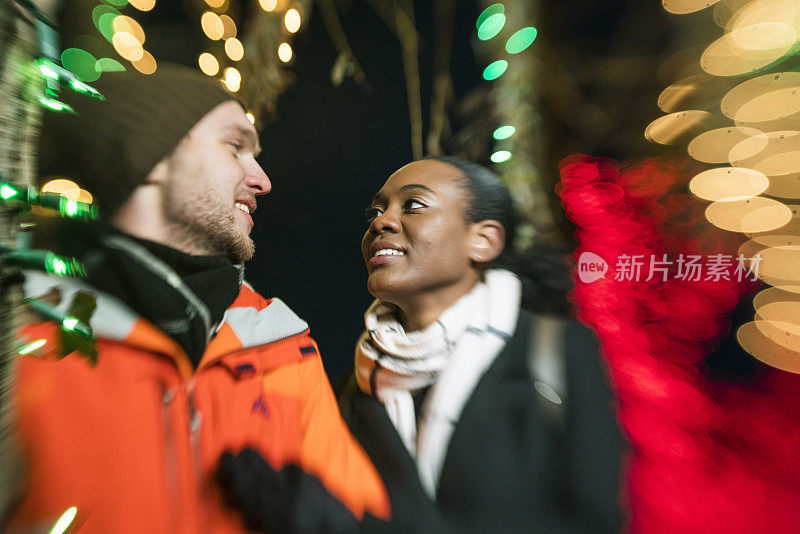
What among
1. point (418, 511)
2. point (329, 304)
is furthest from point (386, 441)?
point (329, 304)

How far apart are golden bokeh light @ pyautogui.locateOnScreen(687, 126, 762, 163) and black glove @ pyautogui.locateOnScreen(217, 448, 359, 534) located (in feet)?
3.11

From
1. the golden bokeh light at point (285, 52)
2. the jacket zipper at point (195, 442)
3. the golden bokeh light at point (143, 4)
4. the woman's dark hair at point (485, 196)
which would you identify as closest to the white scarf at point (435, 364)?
the woman's dark hair at point (485, 196)

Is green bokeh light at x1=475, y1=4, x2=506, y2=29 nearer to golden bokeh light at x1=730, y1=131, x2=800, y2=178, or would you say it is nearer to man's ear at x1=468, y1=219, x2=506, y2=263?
man's ear at x1=468, y1=219, x2=506, y2=263

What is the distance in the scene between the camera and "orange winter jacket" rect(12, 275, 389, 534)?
18.3 inches

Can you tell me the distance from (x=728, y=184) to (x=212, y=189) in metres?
0.96

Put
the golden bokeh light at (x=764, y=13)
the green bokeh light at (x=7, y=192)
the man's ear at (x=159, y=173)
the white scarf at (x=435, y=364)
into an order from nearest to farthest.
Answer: the green bokeh light at (x=7, y=192) → the man's ear at (x=159, y=173) → the white scarf at (x=435, y=364) → the golden bokeh light at (x=764, y=13)

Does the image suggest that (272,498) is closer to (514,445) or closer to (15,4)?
(514,445)

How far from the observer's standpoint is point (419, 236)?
0.65 meters

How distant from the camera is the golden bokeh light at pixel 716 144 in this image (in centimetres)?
81

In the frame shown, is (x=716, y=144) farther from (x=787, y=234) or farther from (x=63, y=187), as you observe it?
(x=63, y=187)

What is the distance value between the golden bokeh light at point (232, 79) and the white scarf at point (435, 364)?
1.50ft

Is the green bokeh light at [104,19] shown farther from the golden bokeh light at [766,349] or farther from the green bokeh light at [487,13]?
the golden bokeh light at [766,349]

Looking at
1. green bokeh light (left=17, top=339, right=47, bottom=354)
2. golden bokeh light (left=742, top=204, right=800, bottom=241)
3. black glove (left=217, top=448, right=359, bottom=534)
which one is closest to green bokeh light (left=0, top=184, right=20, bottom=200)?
green bokeh light (left=17, top=339, right=47, bottom=354)

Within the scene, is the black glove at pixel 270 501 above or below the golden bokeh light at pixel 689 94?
below
